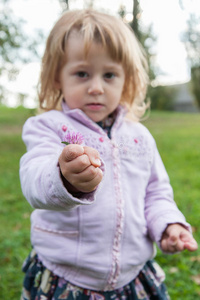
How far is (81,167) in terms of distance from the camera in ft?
2.46

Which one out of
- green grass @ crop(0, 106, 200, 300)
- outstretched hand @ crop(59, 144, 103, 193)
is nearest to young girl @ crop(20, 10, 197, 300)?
outstretched hand @ crop(59, 144, 103, 193)

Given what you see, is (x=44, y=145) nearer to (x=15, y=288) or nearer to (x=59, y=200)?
(x=59, y=200)

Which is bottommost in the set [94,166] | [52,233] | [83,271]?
[83,271]

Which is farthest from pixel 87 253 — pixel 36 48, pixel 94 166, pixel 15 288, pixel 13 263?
pixel 36 48

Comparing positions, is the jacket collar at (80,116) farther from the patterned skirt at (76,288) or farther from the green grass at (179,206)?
the green grass at (179,206)

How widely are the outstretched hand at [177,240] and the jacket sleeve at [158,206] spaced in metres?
0.02

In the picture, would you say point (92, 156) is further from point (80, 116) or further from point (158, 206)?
point (158, 206)

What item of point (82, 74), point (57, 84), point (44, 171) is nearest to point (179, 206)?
point (57, 84)

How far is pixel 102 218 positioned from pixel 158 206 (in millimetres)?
308

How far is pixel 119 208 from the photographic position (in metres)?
1.28

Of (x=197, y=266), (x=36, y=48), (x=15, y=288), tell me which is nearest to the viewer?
(x=15, y=288)

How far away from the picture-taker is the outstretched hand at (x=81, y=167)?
739mm

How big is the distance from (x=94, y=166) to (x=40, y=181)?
0.89 ft

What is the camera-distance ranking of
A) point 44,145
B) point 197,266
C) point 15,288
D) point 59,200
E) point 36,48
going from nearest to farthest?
point 59,200
point 44,145
point 15,288
point 197,266
point 36,48
